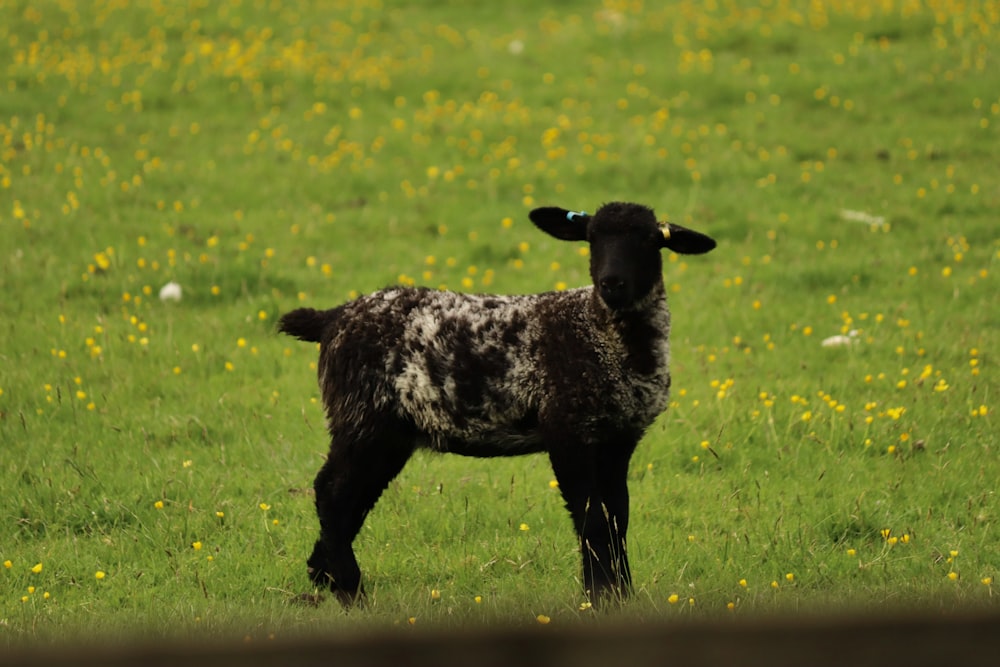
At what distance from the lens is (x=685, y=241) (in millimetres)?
6332

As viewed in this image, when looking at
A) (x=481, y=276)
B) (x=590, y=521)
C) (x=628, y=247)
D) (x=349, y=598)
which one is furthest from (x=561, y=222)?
(x=481, y=276)

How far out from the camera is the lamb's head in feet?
19.7

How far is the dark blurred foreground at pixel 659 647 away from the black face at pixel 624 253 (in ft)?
15.0

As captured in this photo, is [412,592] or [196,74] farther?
[196,74]

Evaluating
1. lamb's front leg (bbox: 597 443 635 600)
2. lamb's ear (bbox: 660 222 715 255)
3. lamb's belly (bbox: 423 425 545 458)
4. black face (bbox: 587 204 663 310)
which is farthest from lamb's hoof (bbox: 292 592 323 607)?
lamb's ear (bbox: 660 222 715 255)

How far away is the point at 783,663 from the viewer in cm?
144

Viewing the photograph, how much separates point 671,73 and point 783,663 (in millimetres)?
17969

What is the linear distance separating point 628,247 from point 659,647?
4.82 m

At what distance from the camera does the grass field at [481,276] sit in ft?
22.3

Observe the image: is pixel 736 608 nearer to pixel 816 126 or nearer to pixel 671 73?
pixel 816 126

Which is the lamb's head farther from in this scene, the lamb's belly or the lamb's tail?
the lamb's tail

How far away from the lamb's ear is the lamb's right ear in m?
0.50

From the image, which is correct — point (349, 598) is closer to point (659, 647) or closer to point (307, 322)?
point (307, 322)

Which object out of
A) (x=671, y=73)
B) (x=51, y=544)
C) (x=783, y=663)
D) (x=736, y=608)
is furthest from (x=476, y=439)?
(x=671, y=73)
